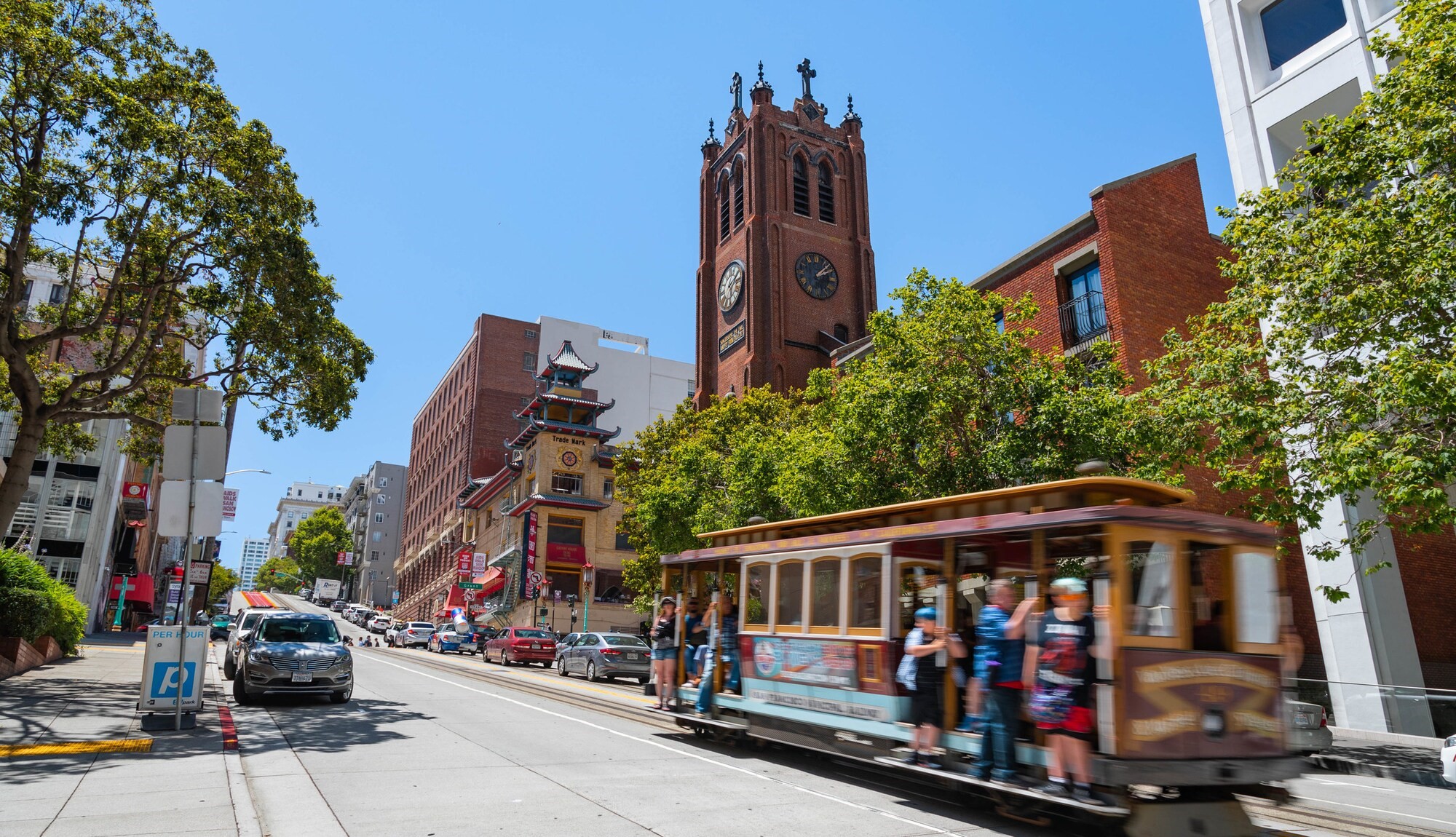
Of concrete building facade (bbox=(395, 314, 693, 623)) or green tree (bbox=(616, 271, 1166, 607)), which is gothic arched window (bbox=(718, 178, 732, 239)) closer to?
concrete building facade (bbox=(395, 314, 693, 623))

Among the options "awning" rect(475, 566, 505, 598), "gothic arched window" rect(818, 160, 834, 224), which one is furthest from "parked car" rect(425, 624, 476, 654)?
"gothic arched window" rect(818, 160, 834, 224)

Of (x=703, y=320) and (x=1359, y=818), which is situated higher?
(x=703, y=320)

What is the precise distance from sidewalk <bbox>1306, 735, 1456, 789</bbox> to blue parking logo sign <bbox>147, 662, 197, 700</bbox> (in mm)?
15766

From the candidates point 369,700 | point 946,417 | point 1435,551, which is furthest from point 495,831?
point 1435,551

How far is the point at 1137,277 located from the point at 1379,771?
44.5ft

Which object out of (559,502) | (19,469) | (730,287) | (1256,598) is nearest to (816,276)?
(730,287)

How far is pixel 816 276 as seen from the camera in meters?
49.5

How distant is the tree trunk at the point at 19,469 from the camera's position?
16391 mm

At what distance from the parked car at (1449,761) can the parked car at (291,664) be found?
15810mm

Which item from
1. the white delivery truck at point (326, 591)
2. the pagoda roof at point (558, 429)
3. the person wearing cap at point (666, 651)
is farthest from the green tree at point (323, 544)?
the person wearing cap at point (666, 651)

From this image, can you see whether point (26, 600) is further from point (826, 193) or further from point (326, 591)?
point (326, 591)

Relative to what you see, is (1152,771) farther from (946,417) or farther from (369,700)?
(369,700)

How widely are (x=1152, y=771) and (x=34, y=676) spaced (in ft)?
65.8

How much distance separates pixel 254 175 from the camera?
58.3 ft
